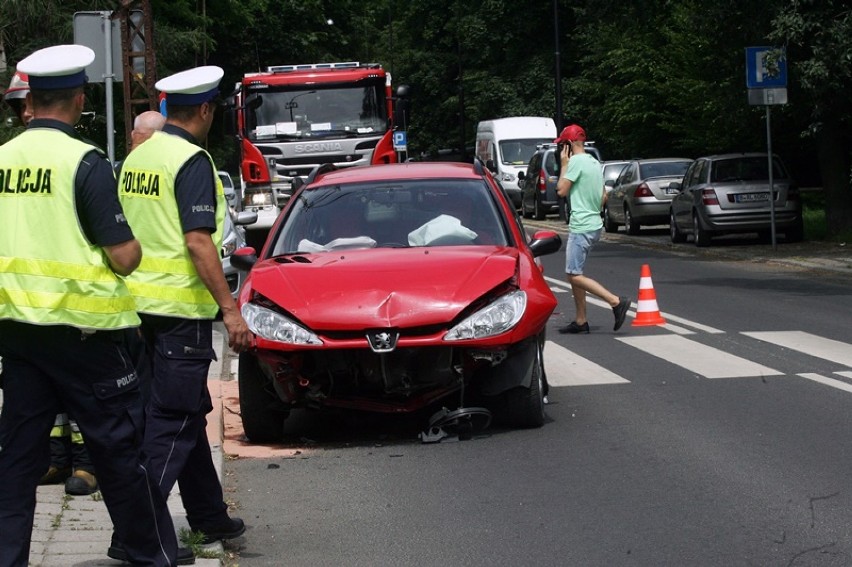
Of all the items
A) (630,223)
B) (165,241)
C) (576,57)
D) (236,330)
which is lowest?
(630,223)

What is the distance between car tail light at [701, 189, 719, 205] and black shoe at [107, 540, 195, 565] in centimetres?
2061

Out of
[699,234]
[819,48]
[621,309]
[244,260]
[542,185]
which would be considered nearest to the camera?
[244,260]

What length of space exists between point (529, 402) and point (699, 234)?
58.9 feet

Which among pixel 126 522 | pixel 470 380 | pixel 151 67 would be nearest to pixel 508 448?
pixel 470 380

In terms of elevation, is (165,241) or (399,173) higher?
(399,173)

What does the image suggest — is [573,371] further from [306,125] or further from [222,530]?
[306,125]

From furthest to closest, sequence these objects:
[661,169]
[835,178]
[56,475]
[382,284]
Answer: [661,169] → [835,178] → [382,284] → [56,475]

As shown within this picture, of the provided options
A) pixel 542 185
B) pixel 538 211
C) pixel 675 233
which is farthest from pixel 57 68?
pixel 538 211

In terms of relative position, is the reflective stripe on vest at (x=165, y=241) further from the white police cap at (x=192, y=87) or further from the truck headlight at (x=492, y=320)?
the truck headlight at (x=492, y=320)

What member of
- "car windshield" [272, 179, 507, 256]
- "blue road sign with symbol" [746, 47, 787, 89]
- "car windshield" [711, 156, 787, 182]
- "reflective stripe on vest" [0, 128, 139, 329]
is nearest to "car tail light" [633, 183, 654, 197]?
"car windshield" [711, 156, 787, 182]

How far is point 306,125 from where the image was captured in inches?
974

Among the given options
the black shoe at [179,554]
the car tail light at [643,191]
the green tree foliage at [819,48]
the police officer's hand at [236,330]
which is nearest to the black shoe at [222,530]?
the black shoe at [179,554]

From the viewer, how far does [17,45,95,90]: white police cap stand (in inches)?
190

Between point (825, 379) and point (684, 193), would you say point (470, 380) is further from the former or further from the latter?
point (684, 193)
